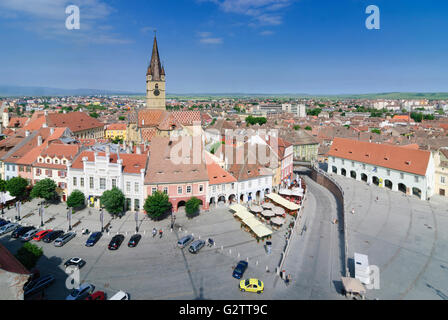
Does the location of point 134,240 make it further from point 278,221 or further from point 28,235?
point 278,221

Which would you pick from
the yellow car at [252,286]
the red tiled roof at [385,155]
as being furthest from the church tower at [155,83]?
the yellow car at [252,286]

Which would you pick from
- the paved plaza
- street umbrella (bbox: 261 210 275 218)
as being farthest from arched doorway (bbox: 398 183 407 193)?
street umbrella (bbox: 261 210 275 218)

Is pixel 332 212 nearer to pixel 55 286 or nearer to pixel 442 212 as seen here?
pixel 442 212

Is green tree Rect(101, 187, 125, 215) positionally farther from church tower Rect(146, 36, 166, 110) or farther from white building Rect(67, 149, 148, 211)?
church tower Rect(146, 36, 166, 110)

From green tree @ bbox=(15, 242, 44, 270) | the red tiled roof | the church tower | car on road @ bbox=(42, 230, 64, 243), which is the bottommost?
car on road @ bbox=(42, 230, 64, 243)

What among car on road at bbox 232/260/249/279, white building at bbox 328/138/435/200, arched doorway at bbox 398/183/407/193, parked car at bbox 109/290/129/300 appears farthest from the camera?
arched doorway at bbox 398/183/407/193

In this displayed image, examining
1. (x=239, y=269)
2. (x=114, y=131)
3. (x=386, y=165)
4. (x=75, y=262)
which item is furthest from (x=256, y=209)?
(x=114, y=131)
